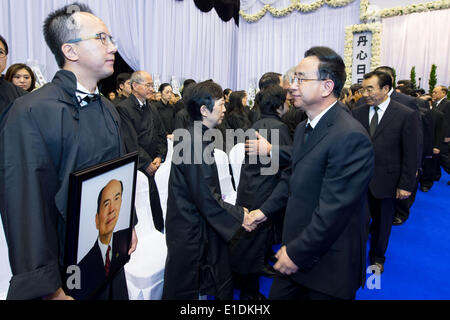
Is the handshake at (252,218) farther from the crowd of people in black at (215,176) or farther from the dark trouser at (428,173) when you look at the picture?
the dark trouser at (428,173)

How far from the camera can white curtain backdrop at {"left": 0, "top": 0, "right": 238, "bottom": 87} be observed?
4461 mm

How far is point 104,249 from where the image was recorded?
1.01 meters

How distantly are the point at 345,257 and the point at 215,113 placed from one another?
3.33 ft

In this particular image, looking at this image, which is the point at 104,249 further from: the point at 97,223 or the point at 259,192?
the point at 259,192

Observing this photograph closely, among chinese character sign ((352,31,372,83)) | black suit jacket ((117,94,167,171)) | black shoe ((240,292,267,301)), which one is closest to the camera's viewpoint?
black shoe ((240,292,267,301))

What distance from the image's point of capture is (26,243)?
84 cm

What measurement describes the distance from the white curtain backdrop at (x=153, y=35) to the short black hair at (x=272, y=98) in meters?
3.98

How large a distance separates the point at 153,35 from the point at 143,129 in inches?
179

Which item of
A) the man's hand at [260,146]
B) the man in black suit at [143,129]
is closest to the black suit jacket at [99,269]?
the man's hand at [260,146]

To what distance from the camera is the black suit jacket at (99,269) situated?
934 mm

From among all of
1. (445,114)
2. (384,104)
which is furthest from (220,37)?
(384,104)

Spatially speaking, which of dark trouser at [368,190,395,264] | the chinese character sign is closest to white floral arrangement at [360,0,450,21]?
the chinese character sign

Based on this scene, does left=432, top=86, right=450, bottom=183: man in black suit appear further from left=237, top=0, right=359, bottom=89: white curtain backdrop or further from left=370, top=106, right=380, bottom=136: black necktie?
left=370, top=106, right=380, bottom=136: black necktie

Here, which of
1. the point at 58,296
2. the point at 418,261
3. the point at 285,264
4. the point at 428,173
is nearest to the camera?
the point at 58,296
